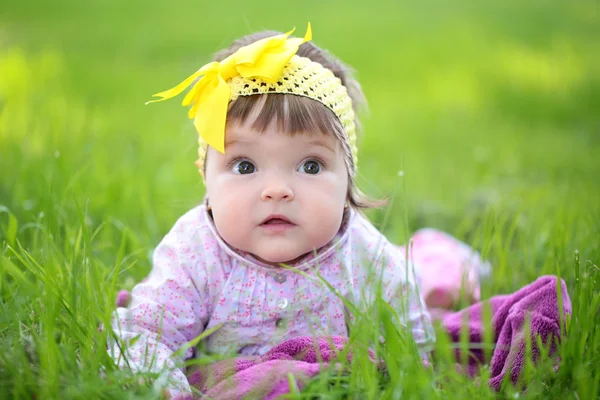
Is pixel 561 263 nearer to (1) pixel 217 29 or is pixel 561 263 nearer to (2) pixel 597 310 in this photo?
(2) pixel 597 310

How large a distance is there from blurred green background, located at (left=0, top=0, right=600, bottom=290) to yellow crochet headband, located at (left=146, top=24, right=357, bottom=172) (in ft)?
1.43

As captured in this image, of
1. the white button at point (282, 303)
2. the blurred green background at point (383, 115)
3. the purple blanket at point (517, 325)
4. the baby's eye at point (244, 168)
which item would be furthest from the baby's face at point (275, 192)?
the purple blanket at point (517, 325)

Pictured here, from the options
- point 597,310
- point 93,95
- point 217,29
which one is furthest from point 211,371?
point 217,29

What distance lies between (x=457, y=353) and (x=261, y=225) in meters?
0.88

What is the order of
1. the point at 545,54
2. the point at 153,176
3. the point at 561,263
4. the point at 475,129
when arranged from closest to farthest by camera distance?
1. the point at 561,263
2. the point at 153,176
3. the point at 475,129
4. the point at 545,54

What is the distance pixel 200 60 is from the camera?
26.0 feet

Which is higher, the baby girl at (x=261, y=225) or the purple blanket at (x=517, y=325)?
the baby girl at (x=261, y=225)

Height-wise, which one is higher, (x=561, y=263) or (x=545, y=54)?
(x=545, y=54)

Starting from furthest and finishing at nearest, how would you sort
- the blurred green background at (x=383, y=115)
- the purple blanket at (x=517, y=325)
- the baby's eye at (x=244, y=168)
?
1. the blurred green background at (x=383, y=115)
2. the baby's eye at (x=244, y=168)
3. the purple blanket at (x=517, y=325)

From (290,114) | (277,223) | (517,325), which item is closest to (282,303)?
(277,223)

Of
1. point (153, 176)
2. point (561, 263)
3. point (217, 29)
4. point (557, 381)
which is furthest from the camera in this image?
point (217, 29)

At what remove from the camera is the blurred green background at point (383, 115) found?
318 cm

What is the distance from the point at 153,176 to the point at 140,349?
5.86ft

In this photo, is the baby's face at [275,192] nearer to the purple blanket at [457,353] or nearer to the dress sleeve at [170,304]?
the dress sleeve at [170,304]
